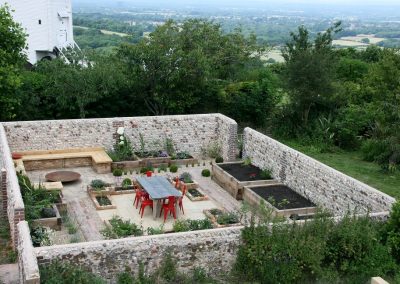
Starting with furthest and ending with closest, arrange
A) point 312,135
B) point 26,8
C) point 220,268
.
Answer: point 26,8, point 312,135, point 220,268

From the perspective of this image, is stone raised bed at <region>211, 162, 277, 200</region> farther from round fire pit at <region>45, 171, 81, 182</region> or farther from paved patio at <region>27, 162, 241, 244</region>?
round fire pit at <region>45, 171, 81, 182</region>

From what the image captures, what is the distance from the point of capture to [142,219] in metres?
13.1

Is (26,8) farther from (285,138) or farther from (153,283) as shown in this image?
(153,283)

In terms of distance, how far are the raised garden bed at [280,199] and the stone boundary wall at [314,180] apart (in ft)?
0.90

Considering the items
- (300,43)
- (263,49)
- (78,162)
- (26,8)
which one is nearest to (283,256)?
(78,162)

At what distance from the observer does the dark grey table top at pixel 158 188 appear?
1295 centimetres

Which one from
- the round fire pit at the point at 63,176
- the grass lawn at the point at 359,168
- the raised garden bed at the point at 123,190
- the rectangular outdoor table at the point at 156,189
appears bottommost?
the grass lawn at the point at 359,168

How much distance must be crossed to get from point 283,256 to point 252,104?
1329cm

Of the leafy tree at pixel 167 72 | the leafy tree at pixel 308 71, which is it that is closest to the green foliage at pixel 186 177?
the leafy tree at pixel 167 72

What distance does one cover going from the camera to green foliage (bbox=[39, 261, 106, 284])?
26.4 ft

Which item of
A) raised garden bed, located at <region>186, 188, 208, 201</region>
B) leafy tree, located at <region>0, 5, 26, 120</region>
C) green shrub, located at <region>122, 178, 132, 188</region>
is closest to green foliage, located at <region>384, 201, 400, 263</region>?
raised garden bed, located at <region>186, 188, 208, 201</region>

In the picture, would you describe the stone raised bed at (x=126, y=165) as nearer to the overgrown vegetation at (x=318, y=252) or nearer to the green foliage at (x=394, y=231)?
the overgrown vegetation at (x=318, y=252)

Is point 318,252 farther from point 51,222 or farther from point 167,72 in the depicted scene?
point 167,72

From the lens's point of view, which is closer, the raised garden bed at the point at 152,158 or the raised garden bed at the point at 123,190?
the raised garden bed at the point at 123,190
